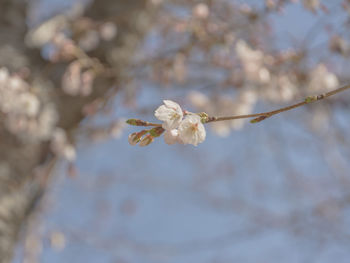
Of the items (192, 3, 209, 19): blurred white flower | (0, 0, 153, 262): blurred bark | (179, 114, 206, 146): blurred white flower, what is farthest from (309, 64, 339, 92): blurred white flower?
(179, 114, 206, 146): blurred white flower

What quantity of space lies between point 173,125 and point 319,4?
97 centimetres

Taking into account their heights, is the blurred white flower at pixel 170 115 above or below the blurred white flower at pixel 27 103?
below

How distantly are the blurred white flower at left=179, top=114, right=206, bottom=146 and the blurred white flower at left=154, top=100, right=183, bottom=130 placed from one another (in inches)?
0.6

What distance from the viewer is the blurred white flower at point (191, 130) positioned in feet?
2.24

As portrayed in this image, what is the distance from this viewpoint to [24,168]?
62.2 inches

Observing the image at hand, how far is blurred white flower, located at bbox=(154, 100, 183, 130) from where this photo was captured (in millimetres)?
692

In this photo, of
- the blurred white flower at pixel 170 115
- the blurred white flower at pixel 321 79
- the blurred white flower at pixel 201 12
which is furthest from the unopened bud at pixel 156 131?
the blurred white flower at pixel 321 79

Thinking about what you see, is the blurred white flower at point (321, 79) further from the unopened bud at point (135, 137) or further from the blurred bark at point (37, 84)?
→ the unopened bud at point (135, 137)

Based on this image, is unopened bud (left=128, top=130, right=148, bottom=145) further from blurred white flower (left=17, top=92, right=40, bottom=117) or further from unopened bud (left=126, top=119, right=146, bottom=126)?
blurred white flower (left=17, top=92, right=40, bottom=117)

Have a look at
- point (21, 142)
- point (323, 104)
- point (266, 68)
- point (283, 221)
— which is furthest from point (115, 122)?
point (283, 221)

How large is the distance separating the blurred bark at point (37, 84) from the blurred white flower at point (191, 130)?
35.6 inches

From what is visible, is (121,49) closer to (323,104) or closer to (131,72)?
(131,72)

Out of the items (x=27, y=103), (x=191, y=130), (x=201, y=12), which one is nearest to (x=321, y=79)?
(x=201, y=12)

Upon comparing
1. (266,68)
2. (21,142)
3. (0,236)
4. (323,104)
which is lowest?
(0,236)
